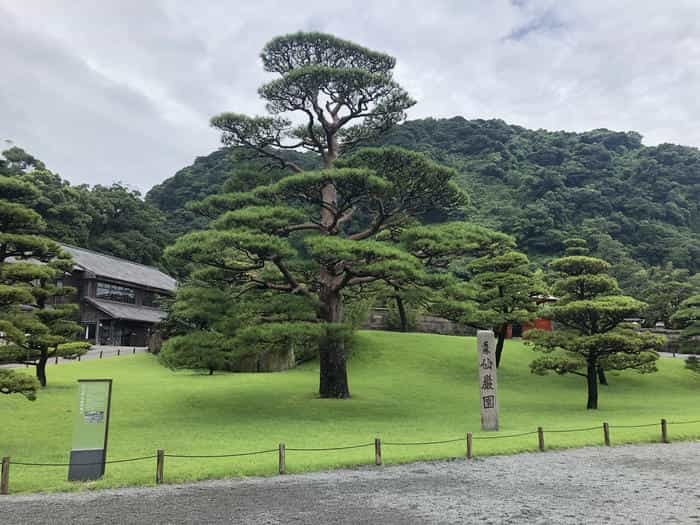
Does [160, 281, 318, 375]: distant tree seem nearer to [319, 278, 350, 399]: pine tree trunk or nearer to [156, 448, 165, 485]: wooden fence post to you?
[319, 278, 350, 399]: pine tree trunk

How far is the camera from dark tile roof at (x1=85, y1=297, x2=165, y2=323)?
120 ft

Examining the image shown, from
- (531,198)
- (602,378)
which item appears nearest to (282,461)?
(602,378)

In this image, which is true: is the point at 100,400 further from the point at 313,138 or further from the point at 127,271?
the point at 127,271

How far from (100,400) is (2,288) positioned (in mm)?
3597

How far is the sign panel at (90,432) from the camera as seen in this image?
8211mm

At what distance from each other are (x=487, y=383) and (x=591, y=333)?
6.51m

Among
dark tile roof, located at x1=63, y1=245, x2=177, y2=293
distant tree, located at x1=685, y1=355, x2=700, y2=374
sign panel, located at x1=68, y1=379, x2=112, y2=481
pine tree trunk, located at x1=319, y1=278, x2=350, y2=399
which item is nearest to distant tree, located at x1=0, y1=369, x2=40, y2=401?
sign panel, located at x1=68, y1=379, x2=112, y2=481

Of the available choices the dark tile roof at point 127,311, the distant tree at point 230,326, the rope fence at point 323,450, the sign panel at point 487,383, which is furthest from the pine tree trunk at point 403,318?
the rope fence at point 323,450

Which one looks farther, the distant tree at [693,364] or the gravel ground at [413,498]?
the distant tree at [693,364]

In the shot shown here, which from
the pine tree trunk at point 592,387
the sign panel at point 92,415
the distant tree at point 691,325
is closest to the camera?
the sign panel at point 92,415

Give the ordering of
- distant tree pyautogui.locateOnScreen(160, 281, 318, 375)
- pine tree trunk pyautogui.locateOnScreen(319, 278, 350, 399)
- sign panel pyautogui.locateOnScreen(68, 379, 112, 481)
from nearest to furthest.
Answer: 1. sign panel pyautogui.locateOnScreen(68, 379, 112, 481)
2. distant tree pyautogui.locateOnScreen(160, 281, 318, 375)
3. pine tree trunk pyautogui.locateOnScreen(319, 278, 350, 399)

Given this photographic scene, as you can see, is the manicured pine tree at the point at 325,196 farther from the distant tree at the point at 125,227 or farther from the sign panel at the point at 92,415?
the distant tree at the point at 125,227

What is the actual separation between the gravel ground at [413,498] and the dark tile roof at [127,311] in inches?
1111

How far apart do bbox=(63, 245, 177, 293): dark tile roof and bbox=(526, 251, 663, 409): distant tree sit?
30.8 meters
